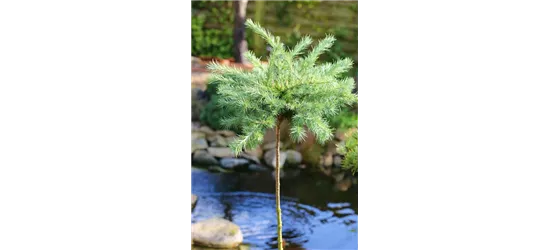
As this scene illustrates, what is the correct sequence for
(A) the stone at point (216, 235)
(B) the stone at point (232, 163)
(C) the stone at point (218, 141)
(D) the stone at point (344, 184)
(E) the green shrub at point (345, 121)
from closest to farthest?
1. (A) the stone at point (216, 235)
2. (D) the stone at point (344, 184)
3. (E) the green shrub at point (345, 121)
4. (B) the stone at point (232, 163)
5. (C) the stone at point (218, 141)

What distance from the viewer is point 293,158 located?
5844 millimetres

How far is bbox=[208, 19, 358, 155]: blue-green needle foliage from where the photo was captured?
10.9 ft

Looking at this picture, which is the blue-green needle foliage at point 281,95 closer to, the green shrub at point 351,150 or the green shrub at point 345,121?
the green shrub at point 351,150

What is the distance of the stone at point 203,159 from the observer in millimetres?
5984

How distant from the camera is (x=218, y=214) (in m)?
5.30

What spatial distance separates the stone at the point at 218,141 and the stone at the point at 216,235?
65.0 inches

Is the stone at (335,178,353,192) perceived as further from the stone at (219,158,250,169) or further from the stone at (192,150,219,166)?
the stone at (192,150,219,166)

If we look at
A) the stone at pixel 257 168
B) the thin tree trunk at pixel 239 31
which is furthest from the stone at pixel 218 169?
the thin tree trunk at pixel 239 31

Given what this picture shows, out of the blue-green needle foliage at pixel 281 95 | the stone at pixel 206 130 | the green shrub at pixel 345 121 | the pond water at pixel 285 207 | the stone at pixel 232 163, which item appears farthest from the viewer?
the stone at pixel 206 130

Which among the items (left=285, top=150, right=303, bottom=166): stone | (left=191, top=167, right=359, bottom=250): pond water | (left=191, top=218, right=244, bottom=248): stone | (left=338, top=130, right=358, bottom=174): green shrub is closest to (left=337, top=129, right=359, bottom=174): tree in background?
(left=338, top=130, right=358, bottom=174): green shrub

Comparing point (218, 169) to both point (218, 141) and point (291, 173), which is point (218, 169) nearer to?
point (218, 141)
